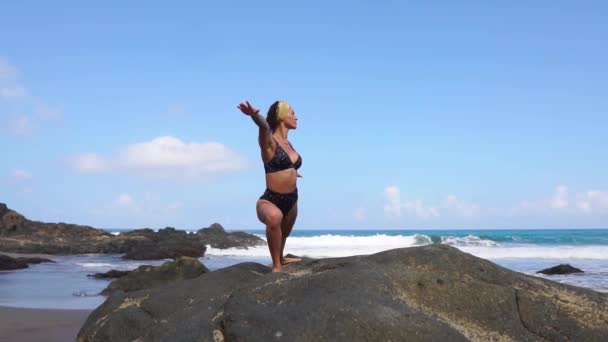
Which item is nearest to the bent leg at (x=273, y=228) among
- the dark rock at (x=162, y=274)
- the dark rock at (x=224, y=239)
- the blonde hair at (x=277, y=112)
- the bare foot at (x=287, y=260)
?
the bare foot at (x=287, y=260)

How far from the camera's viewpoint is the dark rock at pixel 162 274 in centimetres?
1078

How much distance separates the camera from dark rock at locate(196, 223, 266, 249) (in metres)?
36.7

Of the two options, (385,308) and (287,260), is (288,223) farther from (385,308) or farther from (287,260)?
(385,308)

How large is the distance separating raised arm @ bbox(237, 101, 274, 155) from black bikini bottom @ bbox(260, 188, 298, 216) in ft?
1.14

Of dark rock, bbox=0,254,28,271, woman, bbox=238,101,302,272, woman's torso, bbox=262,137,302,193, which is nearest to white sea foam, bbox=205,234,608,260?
dark rock, bbox=0,254,28,271

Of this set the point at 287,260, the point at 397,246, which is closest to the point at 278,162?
the point at 287,260

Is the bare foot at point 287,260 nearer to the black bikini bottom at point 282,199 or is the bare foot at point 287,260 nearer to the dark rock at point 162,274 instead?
the black bikini bottom at point 282,199

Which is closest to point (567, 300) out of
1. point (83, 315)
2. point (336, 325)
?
point (336, 325)

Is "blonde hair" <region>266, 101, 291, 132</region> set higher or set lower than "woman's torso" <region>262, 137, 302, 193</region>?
higher

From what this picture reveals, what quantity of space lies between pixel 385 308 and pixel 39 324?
643cm

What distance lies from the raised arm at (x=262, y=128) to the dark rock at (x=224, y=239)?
31273 millimetres

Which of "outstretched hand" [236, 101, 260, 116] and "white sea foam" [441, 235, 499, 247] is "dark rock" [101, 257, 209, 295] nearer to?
"outstretched hand" [236, 101, 260, 116]

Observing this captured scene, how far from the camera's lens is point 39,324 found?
28.4ft

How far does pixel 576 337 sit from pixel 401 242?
4925cm
